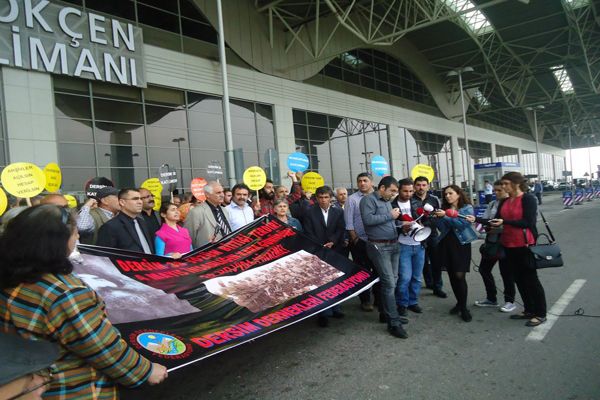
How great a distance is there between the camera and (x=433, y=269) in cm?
600

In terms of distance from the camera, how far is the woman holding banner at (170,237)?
4676 millimetres

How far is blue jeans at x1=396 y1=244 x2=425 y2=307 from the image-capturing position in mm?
5004

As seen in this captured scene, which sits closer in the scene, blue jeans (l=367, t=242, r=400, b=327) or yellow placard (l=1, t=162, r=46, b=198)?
blue jeans (l=367, t=242, r=400, b=327)

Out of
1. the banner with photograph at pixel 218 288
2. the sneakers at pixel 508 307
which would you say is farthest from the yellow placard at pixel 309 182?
the sneakers at pixel 508 307

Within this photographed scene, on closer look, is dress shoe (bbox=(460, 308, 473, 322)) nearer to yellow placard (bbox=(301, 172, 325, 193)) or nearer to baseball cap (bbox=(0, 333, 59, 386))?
baseball cap (bbox=(0, 333, 59, 386))

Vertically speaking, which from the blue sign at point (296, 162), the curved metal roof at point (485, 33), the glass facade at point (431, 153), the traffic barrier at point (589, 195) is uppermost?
the curved metal roof at point (485, 33)

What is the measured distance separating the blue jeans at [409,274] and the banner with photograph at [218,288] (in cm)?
46

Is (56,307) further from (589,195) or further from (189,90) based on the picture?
→ (589,195)

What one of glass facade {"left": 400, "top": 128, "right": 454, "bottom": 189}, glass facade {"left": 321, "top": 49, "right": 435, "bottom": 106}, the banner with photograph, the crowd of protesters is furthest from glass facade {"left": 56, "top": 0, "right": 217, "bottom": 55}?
glass facade {"left": 400, "top": 128, "right": 454, "bottom": 189}

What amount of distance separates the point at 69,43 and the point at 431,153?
2400cm

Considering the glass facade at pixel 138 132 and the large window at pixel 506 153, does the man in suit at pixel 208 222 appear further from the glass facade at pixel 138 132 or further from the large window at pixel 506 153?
the large window at pixel 506 153

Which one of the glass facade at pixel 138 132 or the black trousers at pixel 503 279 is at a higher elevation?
the glass facade at pixel 138 132

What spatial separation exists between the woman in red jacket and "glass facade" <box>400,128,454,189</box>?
20.4m

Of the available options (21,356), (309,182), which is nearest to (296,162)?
(309,182)
